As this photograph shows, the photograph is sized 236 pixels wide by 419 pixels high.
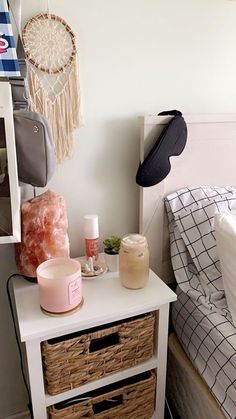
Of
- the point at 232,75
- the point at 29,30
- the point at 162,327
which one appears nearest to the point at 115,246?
the point at 162,327

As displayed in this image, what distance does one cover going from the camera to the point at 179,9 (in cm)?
Answer: 115

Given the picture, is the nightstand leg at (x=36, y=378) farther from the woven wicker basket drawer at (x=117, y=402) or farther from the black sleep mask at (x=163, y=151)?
the black sleep mask at (x=163, y=151)

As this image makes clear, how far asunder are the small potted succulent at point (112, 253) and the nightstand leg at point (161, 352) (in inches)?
8.5

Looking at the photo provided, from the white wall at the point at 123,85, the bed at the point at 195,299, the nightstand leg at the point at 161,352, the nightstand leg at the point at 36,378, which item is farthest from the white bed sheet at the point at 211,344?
the nightstand leg at the point at 36,378

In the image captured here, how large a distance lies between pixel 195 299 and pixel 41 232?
1.89 feet

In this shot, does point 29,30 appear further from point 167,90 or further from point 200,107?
point 200,107

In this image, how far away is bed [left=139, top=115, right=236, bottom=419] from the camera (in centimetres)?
97

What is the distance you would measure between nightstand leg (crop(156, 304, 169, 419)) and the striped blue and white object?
0.78m

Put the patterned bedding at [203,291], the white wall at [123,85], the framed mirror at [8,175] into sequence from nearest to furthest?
the framed mirror at [8,175], the patterned bedding at [203,291], the white wall at [123,85]

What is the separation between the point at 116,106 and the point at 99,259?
55 centimetres

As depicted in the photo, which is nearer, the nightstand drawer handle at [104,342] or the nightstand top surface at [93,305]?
the nightstand top surface at [93,305]

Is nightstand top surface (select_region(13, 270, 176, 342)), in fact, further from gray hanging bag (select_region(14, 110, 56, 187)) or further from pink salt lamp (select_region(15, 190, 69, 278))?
gray hanging bag (select_region(14, 110, 56, 187))

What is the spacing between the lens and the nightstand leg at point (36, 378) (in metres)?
0.85

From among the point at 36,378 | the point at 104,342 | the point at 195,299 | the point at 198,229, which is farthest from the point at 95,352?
the point at 198,229
